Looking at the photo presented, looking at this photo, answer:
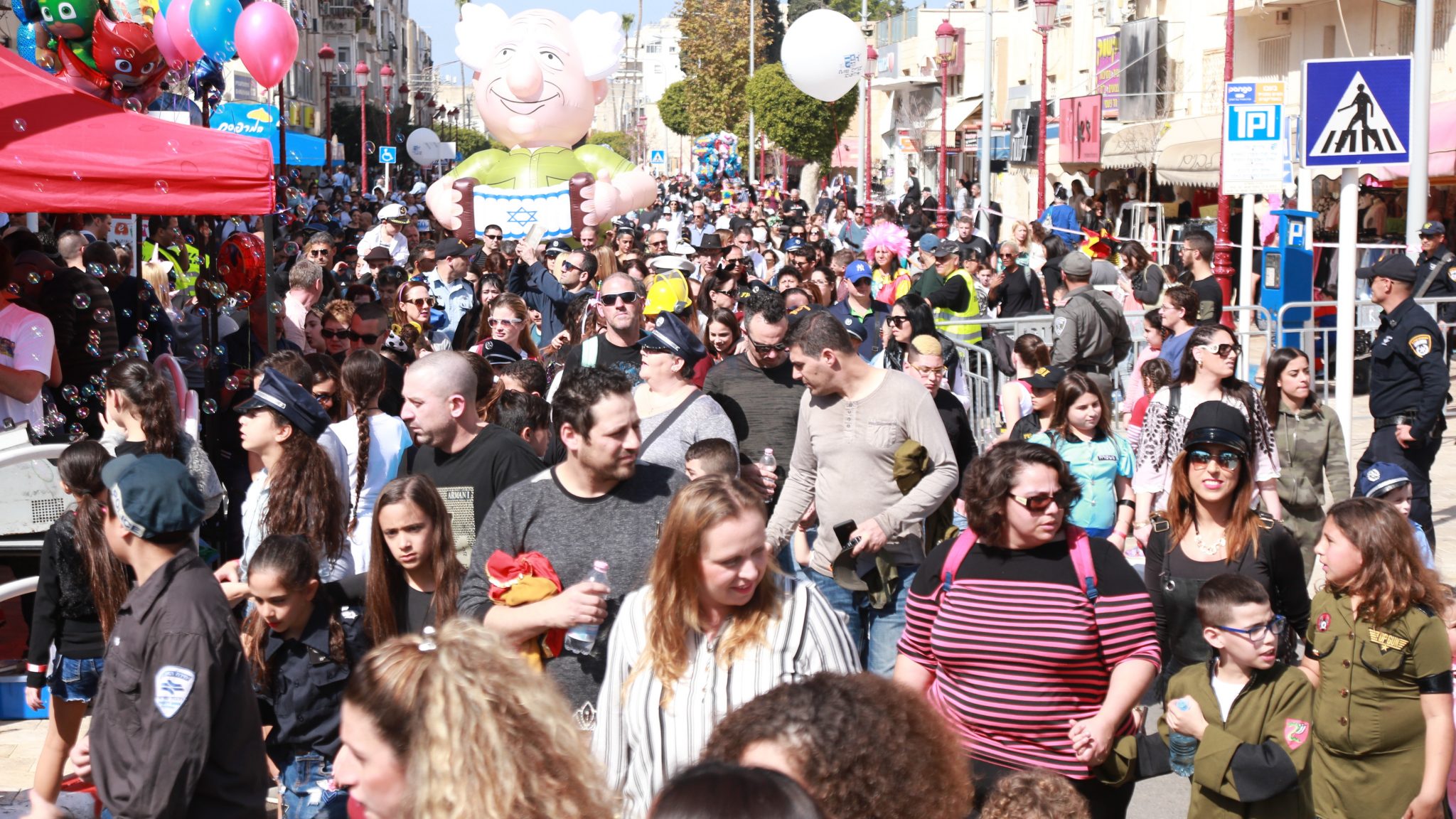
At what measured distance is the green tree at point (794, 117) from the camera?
43.9m

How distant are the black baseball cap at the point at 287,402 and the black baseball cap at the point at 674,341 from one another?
1.31m

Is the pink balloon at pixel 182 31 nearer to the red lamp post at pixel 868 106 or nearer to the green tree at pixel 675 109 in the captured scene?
the red lamp post at pixel 868 106

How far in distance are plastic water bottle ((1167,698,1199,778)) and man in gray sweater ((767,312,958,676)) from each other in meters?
1.49

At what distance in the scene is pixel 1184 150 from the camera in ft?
79.7

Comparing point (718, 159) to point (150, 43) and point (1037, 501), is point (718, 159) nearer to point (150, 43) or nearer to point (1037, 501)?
point (150, 43)

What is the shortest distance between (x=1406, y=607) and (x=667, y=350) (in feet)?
8.92

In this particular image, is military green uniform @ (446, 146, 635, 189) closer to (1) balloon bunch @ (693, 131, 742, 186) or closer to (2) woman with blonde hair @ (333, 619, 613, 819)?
(2) woman with blonde hair @ (333, 619, 613, 819)

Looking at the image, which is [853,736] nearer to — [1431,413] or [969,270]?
[1431,413]

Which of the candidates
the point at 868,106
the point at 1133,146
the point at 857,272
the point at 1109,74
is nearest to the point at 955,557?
the point at 857,272

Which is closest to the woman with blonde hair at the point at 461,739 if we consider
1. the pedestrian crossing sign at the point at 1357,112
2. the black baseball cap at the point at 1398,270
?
the pedestrian crossing sign at the point at 1357,112

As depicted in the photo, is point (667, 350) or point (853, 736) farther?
point (667, 350)

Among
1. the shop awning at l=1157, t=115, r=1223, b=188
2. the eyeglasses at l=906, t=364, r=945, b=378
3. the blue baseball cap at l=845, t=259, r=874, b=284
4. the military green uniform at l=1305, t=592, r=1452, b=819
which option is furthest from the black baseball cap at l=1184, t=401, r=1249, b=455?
the shop awning at l=1157, t=115, r=1223, b=188

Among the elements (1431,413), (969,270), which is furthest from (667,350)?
(969,270)

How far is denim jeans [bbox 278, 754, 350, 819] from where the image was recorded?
4012mm
